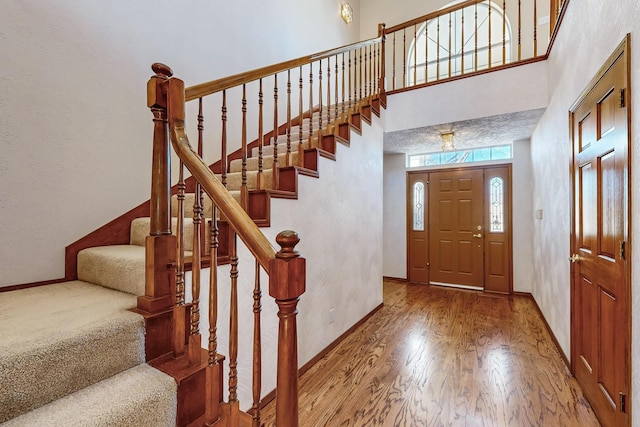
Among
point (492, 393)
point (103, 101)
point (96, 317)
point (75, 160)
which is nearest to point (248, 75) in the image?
point (103, 101)

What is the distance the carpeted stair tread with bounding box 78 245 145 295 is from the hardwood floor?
1.10m

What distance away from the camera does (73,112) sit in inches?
68.3

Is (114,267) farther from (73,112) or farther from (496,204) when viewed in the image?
(496,204)

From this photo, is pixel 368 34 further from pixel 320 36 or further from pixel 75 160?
pixel 75 160

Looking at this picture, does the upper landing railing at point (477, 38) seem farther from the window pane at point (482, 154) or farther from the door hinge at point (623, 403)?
the door hinge at point (623, 403)

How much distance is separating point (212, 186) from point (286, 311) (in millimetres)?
511

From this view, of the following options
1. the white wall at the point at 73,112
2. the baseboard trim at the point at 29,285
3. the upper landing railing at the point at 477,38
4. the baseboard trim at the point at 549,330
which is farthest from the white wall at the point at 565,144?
the baseboard trim at the point at 29,285

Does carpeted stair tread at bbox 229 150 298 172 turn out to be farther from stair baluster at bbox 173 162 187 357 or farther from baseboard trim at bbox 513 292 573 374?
baseboard trim at bbox 513 292 573 374

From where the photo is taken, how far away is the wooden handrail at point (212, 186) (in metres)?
0.92

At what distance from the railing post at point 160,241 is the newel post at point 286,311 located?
2.10 ft

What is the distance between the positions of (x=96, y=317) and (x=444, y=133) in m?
3.66

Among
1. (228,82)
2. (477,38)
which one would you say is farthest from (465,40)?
(228,82)

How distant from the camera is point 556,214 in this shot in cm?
253

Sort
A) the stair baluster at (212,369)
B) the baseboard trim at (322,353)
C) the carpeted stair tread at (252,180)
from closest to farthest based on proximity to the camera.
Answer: the stair baluster at (212,369) → the baseboard trim at (322,353) → the carpeted stair tread at (252,180)
